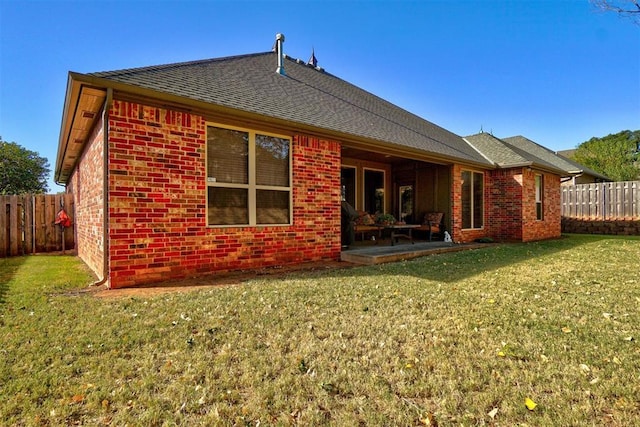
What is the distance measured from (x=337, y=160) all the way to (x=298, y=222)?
1744 millimetres

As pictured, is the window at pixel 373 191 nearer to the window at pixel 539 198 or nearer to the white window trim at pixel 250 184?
the white window trim at pixel 250 184

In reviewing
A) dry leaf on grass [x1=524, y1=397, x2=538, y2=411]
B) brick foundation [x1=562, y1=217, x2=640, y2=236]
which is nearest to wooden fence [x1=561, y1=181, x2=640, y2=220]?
brick foundation [x1=562, y1=217, x2=640, y2=236]

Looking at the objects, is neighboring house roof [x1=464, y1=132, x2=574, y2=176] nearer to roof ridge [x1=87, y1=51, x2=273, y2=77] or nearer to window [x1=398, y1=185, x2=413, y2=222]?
window [x1=398, y1=185, x2=413, y2=222]

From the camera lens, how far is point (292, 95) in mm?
8352

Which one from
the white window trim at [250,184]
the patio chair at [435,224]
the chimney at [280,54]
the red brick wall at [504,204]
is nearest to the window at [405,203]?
the patio chair at [435,224]

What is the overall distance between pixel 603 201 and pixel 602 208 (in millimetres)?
335

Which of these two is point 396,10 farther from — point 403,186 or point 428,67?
point 403,186

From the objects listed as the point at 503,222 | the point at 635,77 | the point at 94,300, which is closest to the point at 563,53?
the point at 635,77

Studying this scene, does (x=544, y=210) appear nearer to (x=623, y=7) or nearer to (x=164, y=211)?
(x=623, y=7)

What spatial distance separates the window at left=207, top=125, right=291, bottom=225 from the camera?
5.82m

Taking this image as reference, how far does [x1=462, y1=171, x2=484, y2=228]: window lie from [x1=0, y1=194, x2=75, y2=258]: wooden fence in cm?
1250

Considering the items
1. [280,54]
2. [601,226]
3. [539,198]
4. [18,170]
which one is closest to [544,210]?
[539,198]

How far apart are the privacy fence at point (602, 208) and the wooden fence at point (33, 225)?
2125cm

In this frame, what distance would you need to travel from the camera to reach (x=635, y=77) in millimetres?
12844
